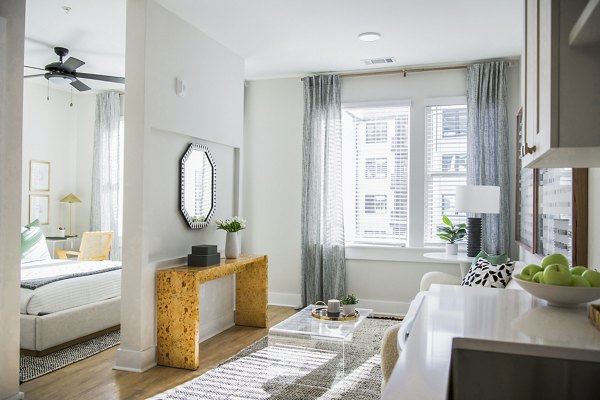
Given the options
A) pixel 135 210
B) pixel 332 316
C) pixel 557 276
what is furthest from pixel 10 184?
pixel 557 276

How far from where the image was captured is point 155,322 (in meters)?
3.65

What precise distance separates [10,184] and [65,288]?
145 centimetres

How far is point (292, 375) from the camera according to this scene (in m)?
3.34

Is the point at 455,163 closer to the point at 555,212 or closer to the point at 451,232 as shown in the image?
the point at 451,232

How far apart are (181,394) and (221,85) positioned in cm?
281

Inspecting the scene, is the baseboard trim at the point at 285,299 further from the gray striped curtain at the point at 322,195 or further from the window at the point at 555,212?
the window at the point at 555,212

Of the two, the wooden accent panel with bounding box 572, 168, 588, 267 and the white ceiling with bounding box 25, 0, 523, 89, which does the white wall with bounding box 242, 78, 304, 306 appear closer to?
the white ceiling with bounding box 25, 0, 523, 89

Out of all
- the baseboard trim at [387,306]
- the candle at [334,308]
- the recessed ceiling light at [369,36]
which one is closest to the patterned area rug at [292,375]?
the candle at [334,308]

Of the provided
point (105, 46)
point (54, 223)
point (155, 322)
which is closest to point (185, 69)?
point (105, 46)

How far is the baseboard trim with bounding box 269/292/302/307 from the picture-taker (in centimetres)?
567

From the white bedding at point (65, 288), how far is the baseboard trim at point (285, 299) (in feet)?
6.07

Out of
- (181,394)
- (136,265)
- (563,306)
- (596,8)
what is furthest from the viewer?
(136,265)

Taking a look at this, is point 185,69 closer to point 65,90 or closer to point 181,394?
point 181,394

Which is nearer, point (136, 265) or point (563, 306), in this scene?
point (563, 306)
